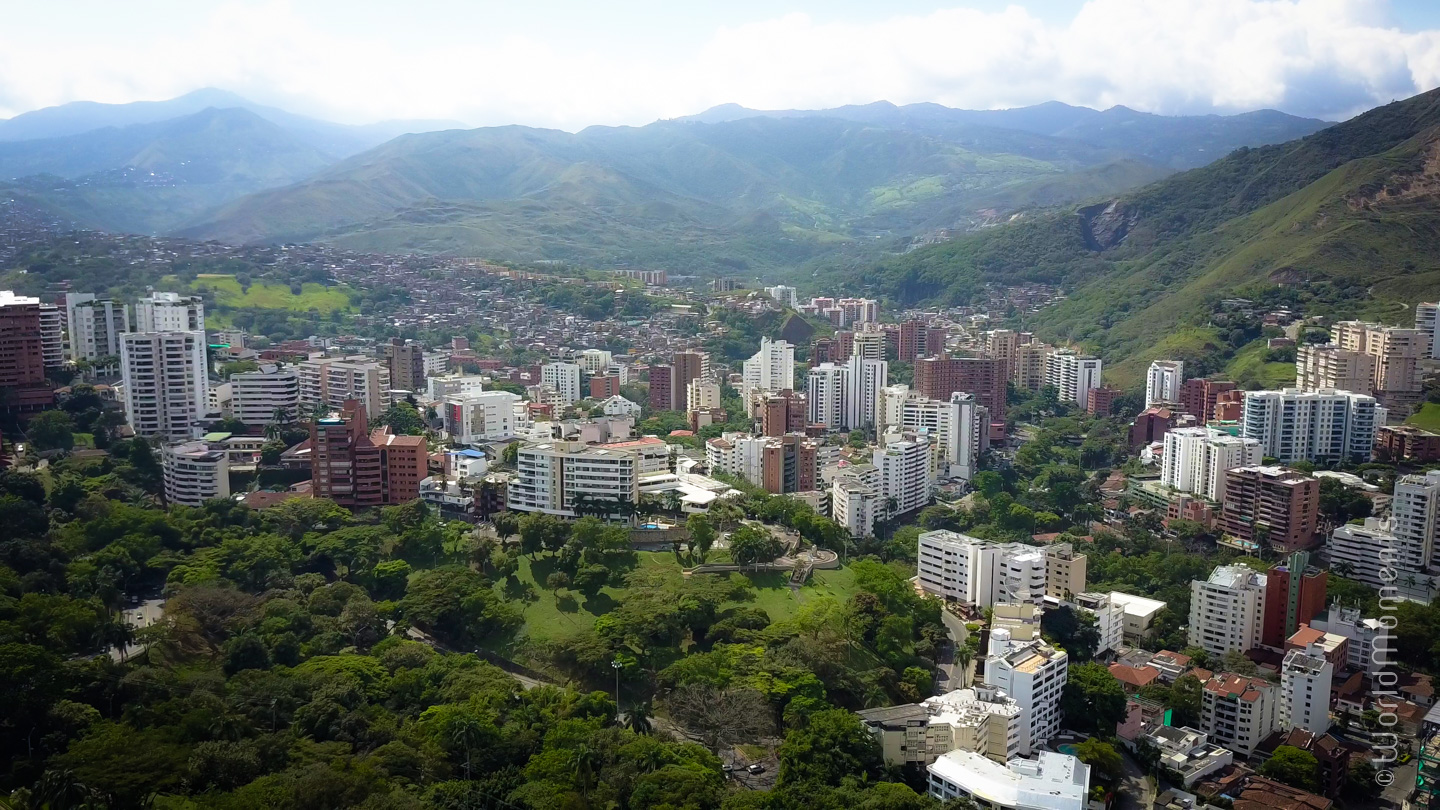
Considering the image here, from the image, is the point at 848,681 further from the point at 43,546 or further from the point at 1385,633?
the point at 43,546

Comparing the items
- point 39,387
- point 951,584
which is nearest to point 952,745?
point 951,584

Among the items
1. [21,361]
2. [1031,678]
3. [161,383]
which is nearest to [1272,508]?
[1031,678]

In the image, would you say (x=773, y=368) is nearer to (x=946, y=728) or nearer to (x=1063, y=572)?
(x=1063, y=572)

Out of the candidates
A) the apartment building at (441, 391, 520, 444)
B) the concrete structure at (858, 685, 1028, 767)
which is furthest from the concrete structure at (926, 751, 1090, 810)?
the apartment building at (441, 391, 520, 444)

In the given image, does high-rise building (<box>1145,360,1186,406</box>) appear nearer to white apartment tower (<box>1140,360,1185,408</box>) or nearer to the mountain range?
white apartment tower (<box>1140,360,1185,408</box>)

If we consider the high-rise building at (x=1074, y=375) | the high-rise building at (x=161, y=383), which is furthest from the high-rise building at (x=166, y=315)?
the high-rise building at (x=1074, y=375)

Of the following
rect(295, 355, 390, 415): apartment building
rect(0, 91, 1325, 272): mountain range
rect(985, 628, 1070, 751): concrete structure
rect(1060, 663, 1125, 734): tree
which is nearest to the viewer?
rect(985, 628, 1070, 751): concrete structure

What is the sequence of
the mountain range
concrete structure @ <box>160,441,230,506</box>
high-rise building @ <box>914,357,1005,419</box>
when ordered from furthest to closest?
the mountain range
high-rise building @ <box>914,357,1005,419</box>
concrete structure @ <box>160,441,230,506</box>
